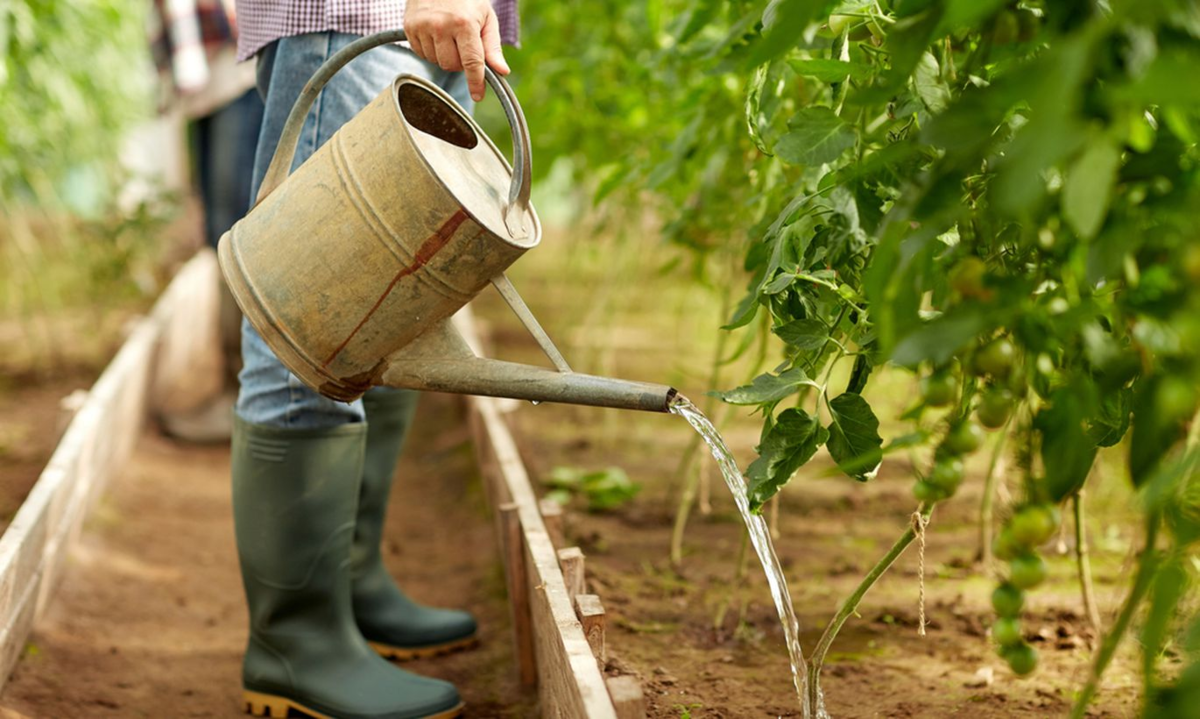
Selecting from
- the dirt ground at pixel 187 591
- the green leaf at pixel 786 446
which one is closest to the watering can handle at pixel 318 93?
the green leaf at pixel 786 446

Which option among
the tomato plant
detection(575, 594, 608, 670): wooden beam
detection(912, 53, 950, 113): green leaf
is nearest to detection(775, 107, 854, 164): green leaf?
the tomato plant

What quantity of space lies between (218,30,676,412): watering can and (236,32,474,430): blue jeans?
0.36 ft

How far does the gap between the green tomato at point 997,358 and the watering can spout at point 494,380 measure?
358mm

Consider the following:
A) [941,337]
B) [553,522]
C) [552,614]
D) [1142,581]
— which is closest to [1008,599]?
[1142,581]

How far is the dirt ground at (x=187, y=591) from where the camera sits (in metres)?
1.72

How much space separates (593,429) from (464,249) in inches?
74.7

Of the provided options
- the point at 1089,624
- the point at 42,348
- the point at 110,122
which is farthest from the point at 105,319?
the point at 1089,624

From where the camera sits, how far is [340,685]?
1.62 m

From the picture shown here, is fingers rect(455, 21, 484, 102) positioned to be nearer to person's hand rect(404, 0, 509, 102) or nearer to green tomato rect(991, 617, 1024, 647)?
person's hand rect(404, 0, 509, 102)

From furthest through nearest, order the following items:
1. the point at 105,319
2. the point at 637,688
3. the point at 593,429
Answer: the point at 105,319
the point at 593,429
the point at 637,688

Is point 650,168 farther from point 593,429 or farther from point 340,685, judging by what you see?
point 593,429

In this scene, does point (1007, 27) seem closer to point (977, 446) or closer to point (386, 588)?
point (977, 446)

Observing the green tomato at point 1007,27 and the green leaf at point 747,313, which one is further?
the green leaf at point 747,313

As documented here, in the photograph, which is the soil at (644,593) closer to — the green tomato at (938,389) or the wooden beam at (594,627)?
the wooden beam at (594,627)
